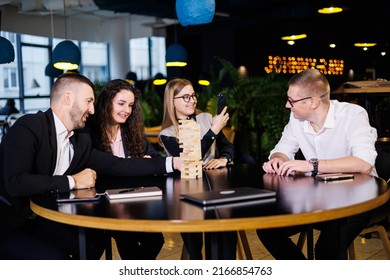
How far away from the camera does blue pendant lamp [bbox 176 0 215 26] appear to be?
11.1 feet

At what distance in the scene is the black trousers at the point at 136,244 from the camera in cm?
316

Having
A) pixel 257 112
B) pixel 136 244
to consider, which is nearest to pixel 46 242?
pixel 136 244

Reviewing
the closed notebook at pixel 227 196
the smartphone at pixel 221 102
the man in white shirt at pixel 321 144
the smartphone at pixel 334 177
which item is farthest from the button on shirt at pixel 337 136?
the closed notebook at pixel 227 196

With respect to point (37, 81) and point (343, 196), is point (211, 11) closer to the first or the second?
point (343, 196)

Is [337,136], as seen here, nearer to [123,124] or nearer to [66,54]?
[123,124]

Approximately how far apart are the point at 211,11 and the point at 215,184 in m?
1.39

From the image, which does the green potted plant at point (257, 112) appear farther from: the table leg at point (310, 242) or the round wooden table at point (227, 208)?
the round wooden table at point (227, 208)

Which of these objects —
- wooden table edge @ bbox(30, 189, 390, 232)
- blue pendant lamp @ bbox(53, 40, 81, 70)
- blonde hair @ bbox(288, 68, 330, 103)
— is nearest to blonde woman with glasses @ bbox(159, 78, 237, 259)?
blonde hair @ bbox(288, 68, 330, 103)

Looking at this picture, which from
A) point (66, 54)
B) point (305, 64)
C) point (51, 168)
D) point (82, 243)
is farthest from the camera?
point (305, 64)

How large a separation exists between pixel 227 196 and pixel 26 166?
3.17 ft

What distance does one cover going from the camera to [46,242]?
2.51m

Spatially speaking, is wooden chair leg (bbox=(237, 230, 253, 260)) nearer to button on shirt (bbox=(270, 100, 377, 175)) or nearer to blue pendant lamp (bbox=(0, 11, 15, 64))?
button on shirt (bbox=(270, 100, 377, 175))

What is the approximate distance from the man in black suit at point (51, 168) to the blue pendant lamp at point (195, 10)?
95 centimetres

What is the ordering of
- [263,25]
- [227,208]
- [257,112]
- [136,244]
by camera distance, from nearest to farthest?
[227,208] < [136,244] < [257,112] < [263,25]
